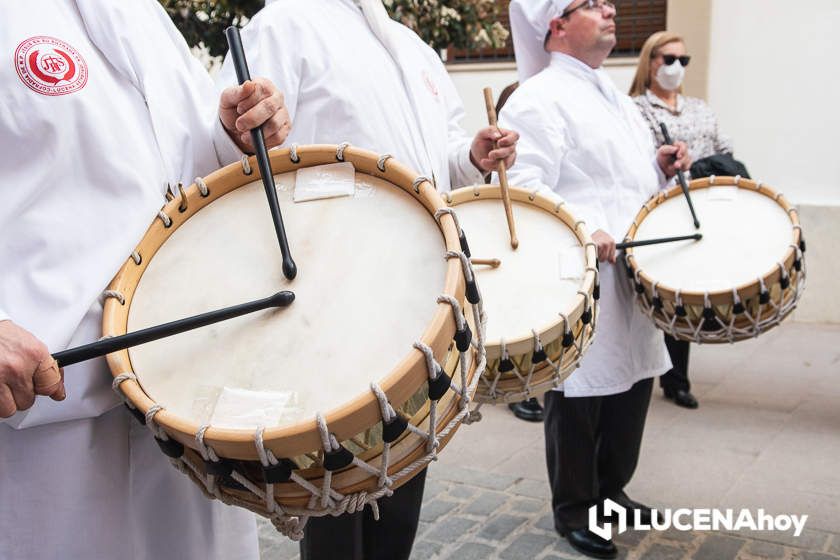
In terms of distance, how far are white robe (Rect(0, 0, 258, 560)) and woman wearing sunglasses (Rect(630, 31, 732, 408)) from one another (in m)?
3.70

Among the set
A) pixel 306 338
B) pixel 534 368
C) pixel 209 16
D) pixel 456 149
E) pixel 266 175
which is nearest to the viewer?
pixel 306 338

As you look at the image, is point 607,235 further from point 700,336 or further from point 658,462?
point 658,462

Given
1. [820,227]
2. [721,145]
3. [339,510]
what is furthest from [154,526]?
[820,227]

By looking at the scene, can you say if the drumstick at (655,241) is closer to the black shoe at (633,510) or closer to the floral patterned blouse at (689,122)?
the black shoe at (633,510)

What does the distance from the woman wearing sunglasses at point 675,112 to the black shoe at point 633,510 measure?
65.5 inches

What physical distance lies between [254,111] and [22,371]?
56 cm

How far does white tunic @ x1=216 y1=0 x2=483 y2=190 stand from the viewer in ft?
6.72

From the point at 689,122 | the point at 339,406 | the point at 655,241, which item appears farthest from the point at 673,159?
A: the point at 339,406

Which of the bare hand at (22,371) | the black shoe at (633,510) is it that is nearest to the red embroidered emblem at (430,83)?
the bare hand at (22,371)

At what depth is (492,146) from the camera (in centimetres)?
231

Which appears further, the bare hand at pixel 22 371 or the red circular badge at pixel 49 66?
the red circular badge at pixel 49 66

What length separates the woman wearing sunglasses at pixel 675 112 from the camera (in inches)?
189

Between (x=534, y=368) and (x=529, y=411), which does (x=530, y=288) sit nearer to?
(x=534, y=368)

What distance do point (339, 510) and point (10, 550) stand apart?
529mm
